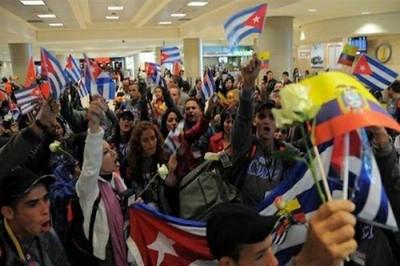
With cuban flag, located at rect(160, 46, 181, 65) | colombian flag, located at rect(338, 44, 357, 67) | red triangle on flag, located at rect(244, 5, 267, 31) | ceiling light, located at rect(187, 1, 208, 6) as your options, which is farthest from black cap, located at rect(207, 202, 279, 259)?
ceiling light, located at rect(187, 1, 208, 6)

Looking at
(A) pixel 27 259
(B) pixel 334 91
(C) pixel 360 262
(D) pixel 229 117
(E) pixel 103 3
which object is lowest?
(C) pixel 360 262

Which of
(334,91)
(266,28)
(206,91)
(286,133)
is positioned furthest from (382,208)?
(266,28)

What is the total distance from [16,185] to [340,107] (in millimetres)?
1791

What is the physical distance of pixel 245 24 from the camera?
4.16 metres

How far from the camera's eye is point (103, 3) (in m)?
12.1

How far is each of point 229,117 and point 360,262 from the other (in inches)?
83.9

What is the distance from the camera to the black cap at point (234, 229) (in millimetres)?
1651

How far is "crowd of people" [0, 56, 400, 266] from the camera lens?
1.65 metres

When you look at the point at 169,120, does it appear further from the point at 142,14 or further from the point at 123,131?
the point at 142,14

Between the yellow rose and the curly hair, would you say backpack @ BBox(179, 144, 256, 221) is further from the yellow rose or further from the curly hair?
the yellow rose

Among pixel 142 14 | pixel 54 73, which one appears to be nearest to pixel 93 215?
pixel 54 73

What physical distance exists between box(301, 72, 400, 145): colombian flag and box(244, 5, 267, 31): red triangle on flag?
2887 millimetres

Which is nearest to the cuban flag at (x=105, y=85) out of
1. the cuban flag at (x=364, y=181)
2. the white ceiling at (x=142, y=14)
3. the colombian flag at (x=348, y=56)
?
the colombian flag at (x=348, y=56)

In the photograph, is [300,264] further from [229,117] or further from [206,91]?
[206,91]
